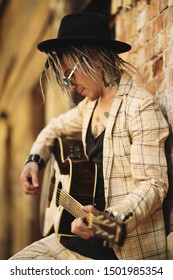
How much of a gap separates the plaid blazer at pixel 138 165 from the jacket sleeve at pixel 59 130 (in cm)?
49

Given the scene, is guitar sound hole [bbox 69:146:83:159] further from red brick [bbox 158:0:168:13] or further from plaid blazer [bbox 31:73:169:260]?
red brick [bbox 158:0:168:13]

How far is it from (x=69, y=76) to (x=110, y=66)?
17cm

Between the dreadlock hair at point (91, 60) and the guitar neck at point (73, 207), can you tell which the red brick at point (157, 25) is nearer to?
the dreadlock hair at point (91, 60)

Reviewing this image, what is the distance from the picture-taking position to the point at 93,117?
2439mm

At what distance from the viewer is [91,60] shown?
2262 millimetres

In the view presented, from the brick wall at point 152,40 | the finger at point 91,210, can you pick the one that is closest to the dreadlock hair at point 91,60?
the brick wall at point 152,40

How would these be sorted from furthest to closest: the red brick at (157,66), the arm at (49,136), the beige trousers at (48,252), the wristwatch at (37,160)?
the wristwatch at (37,160), the arm at (49,136), the red brick at (157,66), the beige trousers at (48,252)

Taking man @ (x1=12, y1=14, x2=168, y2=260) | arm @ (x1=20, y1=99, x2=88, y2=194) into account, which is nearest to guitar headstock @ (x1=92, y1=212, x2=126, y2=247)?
man @ (x1=12, y1=14, x2=168, y2=260)

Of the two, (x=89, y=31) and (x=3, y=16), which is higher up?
(x=3, y=16)

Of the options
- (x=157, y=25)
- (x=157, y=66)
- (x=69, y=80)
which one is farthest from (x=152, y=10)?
(x=69, y=80)

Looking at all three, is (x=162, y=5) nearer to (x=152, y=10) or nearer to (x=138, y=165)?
A: (x=152, y=10)

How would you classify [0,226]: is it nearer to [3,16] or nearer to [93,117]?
[3,16]

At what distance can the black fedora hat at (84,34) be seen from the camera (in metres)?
2.23

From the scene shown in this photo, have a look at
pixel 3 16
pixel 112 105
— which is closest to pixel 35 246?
pixel 112 105
